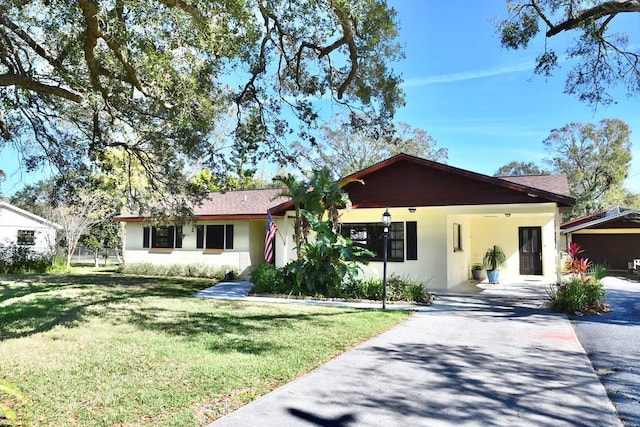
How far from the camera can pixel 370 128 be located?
12.2 m

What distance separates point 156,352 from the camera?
20.6 ft

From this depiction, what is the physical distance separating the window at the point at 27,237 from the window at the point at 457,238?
26.1 metres

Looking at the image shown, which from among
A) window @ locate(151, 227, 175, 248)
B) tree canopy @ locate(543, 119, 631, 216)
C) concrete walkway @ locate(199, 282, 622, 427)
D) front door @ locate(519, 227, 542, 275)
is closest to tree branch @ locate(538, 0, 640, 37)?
concrete walkway @ locate(199, 282, 622, 427)

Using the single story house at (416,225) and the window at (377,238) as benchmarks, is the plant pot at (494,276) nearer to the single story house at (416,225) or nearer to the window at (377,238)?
the single story house at (416,225)

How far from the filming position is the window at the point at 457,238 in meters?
16.0

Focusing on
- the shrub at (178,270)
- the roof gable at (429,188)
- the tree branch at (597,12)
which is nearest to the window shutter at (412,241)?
the roof gable at (429,188)

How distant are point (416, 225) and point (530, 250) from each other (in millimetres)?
6653

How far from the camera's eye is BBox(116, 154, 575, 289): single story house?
13109mm

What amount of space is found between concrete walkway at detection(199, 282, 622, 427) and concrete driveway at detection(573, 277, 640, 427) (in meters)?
0.16

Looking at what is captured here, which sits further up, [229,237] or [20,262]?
[229,237]

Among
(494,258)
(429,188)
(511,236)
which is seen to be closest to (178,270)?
(429,188)

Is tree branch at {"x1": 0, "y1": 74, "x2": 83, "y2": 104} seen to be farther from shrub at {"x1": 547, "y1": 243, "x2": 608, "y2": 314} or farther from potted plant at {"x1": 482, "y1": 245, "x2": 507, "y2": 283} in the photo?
potted plant at {"x1": 482, "y1": 245, "x2": 507, "y2": 283}

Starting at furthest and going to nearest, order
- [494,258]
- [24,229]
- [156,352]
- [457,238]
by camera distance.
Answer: [24,229] < [494,258] < [457,238] < [156,352]

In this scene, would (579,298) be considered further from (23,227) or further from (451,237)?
(23,227)
